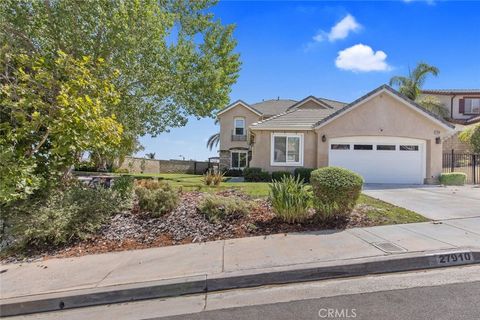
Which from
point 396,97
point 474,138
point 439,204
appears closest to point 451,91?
point 474,138

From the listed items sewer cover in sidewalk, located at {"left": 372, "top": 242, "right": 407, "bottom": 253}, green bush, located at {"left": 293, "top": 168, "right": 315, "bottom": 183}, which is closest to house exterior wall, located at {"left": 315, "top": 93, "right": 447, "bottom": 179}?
green bush, located at {"left": 293, "top": 168, "right": 315, "bottom": 183}

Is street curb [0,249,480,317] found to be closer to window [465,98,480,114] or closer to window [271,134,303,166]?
window [271,134,303,166]

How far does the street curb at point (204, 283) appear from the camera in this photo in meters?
4.73

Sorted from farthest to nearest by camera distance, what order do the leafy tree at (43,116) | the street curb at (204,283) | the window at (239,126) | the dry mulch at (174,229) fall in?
the window at (239,126)
the leafy tree at (43,116)
the dry mulch at (174,229)
the street curb at (204,283)

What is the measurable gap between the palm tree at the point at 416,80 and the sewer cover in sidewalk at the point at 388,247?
28285 mm

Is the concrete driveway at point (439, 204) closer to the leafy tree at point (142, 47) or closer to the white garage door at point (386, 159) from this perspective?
the white garage door at point (386, 159)

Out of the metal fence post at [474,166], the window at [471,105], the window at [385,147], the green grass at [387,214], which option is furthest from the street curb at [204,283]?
the window at [471,105]

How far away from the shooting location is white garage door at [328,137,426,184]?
1709 centimetres

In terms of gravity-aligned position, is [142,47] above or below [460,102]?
below

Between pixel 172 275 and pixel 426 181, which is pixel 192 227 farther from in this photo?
pixel 426 181

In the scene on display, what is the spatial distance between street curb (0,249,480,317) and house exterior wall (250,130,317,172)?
501 inches

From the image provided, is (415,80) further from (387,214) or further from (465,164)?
(387,214)

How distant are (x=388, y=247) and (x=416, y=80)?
29571 millimetres

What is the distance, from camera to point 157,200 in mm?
8484
